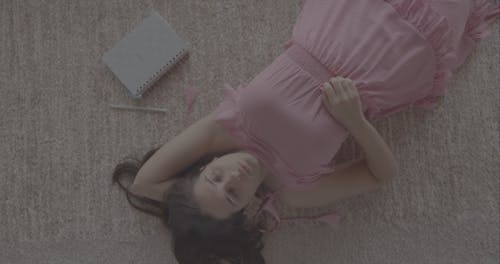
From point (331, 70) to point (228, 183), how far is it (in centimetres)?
25

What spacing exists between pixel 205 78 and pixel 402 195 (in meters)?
0.47

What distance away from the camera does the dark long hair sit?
74 centimetres

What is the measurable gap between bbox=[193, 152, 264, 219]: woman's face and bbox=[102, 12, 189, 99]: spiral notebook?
295mm

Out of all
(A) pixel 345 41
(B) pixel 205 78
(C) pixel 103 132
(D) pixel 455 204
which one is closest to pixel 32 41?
(C) pixel 103 132

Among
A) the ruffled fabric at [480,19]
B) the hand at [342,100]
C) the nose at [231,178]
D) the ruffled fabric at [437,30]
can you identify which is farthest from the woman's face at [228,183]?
the ruffled fabric at [480,19]

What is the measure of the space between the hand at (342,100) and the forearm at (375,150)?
0.07 feet

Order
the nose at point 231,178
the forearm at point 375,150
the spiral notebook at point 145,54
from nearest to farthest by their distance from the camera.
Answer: the nose at point 231,178
the forearm at point 375,150
the spiral notebook at point 145,54

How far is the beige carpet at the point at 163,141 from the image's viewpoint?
0.90 m

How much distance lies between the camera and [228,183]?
0.66 meters

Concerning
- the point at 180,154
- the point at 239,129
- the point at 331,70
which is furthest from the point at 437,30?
the point at 180,154

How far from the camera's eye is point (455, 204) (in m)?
0.91

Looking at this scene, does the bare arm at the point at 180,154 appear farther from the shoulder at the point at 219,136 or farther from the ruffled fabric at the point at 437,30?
the ruffled fabric at the point at 437,30

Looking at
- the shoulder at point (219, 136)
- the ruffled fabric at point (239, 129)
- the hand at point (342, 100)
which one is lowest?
the shoulder at point (219, 136)

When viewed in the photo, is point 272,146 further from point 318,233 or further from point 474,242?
point 474,242
